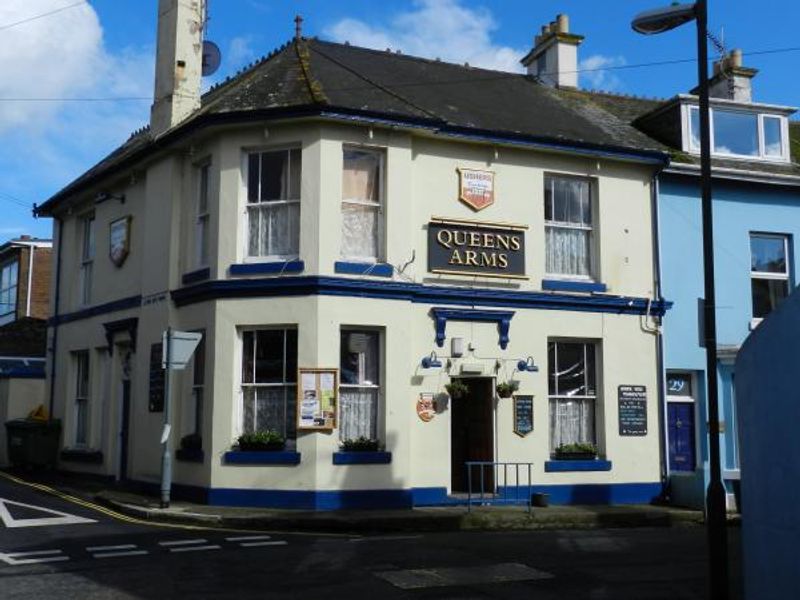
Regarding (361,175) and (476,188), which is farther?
(476,188)

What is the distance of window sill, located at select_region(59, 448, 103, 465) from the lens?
19.8 m

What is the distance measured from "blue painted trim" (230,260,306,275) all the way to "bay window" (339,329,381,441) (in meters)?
1.37

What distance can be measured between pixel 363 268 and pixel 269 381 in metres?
2.50

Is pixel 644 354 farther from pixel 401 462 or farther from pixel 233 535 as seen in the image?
pixel 233 535

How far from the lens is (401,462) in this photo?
15516 mm

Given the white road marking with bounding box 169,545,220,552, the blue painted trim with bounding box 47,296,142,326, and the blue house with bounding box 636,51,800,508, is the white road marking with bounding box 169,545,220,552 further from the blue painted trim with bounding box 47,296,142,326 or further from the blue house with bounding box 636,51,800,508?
the blue house with bounding box 636,51,800,508

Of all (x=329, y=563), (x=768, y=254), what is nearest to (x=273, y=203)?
(x=329, y=563)

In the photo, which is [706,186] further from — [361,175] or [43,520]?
[43,520]

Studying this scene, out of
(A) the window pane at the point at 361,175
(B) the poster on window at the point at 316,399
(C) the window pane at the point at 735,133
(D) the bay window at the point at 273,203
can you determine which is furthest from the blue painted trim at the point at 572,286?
(D) the bay window at the point at 273,203

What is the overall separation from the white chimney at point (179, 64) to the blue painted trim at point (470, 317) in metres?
6.54

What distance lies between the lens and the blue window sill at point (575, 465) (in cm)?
1684

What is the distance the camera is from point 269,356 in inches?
619

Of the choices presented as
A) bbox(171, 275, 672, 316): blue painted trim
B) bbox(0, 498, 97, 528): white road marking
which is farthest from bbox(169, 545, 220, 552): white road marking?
bbox(171, 275, 672, 316): blue painted trim

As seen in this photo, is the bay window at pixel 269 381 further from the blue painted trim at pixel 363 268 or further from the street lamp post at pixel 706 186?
the street lamp post at pixel 706 186
